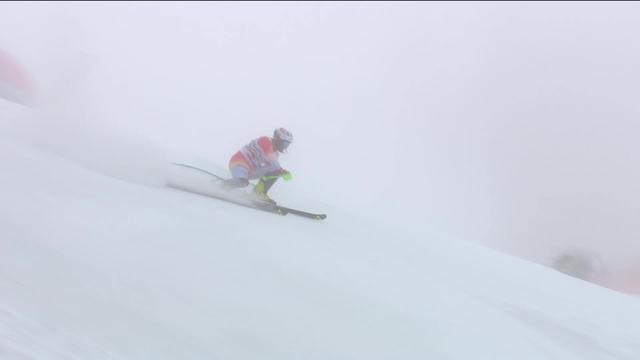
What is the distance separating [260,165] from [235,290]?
258cm

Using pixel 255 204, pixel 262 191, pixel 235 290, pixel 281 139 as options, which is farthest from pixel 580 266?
pixel 235 290

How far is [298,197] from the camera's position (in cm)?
745

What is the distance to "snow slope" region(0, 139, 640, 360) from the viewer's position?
10.2 feet

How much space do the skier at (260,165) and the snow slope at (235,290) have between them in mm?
532

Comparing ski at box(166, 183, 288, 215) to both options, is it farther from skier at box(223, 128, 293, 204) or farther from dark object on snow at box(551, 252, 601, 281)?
dark object on snow at box(551, 252, 601, 281)

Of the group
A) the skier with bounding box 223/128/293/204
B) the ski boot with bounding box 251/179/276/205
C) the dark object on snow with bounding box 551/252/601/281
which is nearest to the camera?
the ski boot with bounding box 251/179/276/205

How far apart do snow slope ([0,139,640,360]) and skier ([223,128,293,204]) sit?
1.74 feet

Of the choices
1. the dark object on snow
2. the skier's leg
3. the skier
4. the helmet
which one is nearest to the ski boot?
the skier

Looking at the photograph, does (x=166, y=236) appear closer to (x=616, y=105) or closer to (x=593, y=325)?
(x=593, y=325)

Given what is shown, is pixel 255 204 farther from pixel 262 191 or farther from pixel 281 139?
pixel 281 139

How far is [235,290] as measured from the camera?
376cm

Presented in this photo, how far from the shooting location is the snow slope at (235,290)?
3114 millimetres

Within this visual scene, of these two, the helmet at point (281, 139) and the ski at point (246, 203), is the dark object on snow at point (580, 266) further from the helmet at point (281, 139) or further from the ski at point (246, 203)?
the ski at point (246, 203)

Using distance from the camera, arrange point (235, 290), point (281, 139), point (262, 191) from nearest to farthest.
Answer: point (235, 290) < point (262, 191) < point (281, 139)
